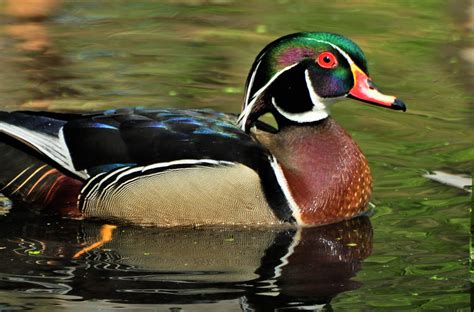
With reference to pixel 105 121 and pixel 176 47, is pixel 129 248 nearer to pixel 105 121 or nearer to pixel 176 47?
pixel 105 121

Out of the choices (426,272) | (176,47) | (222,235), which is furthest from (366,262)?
(176,47)

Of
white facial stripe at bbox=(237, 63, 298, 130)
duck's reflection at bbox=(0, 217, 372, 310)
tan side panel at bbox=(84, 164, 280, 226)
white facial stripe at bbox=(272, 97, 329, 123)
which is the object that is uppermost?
white facial stripe at bbox=(237, 63, 298, 130)

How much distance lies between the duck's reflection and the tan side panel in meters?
0.07

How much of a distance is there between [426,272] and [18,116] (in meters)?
2.76

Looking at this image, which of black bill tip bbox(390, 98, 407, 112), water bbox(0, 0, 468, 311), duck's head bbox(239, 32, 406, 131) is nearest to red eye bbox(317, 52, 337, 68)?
duck's head bbox(239, 32, 406, 131)

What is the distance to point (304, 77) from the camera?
8.08 m

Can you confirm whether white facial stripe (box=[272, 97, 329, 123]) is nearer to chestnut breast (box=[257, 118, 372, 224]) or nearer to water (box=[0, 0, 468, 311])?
chestnut breast (box=[257, 118, 372, 224])

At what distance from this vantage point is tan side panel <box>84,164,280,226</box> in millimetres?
7770

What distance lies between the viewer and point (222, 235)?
7.77 metres

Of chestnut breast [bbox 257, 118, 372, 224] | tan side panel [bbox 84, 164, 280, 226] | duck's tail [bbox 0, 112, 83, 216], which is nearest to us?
tan side panel [bbox 84, 164, 280, 226]

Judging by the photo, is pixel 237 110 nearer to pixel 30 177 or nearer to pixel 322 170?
pixel 322 170

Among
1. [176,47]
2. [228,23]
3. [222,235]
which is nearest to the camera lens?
[222,235]

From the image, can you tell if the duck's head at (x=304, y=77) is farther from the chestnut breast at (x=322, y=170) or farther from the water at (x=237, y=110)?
the water at (x=237, y=110)

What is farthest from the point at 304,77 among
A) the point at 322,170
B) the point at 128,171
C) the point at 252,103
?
the point at 128,171
